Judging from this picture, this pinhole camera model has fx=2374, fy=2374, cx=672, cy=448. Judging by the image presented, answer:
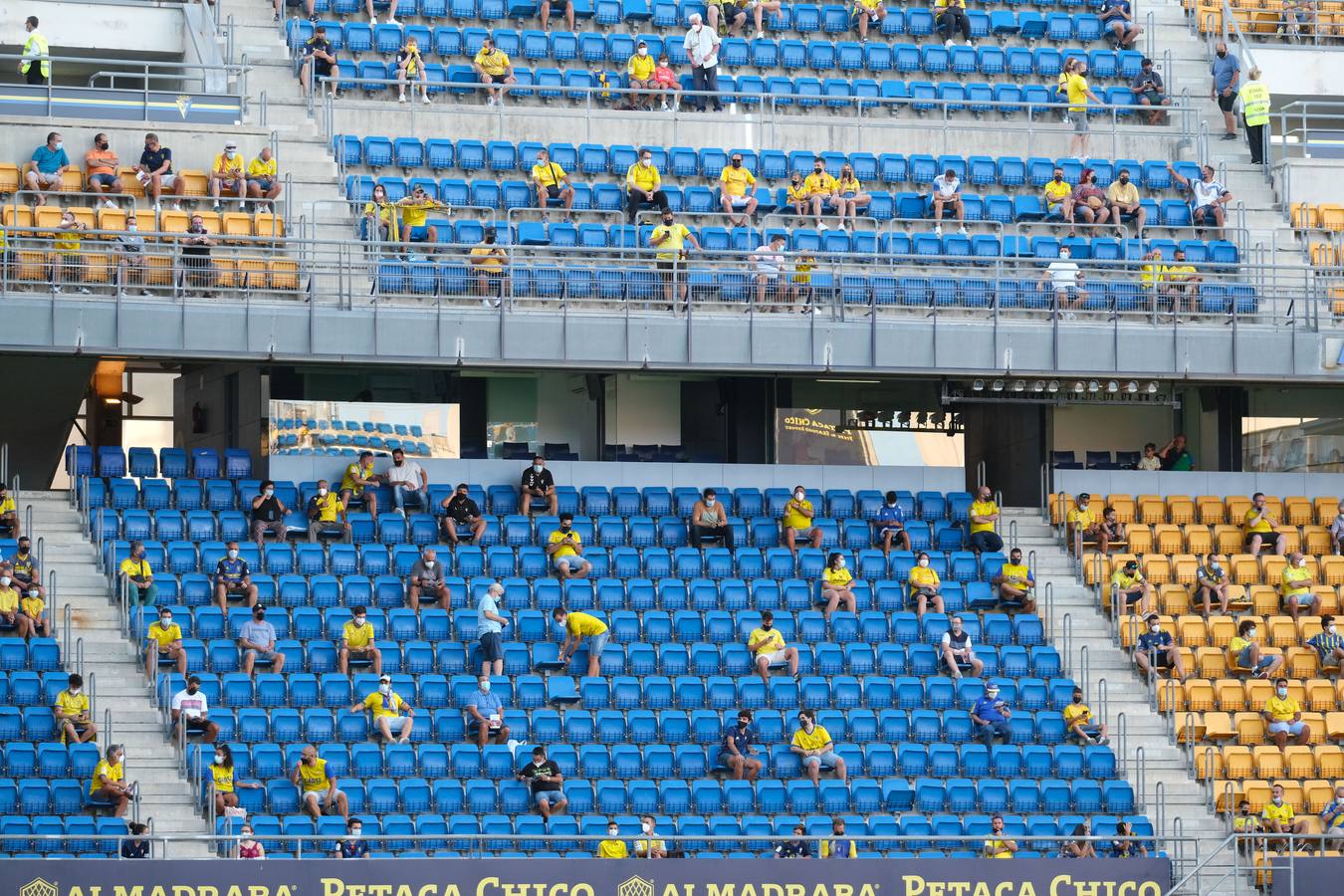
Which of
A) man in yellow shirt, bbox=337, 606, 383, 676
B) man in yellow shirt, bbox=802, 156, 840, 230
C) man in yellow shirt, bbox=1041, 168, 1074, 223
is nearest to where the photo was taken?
man in yellow shirt, bbox=337, 606, 383, 676

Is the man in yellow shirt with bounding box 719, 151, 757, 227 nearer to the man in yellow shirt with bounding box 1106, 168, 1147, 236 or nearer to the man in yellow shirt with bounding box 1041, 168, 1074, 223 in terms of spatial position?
the man in yellow shirt with bounding box 1041, 168, 1074, 223

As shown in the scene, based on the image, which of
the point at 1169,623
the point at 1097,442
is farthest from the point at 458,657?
the point at 1097,442

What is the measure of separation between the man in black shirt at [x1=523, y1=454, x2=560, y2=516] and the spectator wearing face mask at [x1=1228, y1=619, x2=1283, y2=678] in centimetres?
799

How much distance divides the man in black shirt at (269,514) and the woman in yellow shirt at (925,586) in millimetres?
7181

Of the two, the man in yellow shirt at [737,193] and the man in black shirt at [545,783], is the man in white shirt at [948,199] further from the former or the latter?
the man in black shirt at [545,783]

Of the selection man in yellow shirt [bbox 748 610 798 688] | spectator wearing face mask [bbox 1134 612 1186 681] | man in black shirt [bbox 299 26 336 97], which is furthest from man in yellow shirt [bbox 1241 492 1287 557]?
man in black shirt [bbox 299 26 336 97]

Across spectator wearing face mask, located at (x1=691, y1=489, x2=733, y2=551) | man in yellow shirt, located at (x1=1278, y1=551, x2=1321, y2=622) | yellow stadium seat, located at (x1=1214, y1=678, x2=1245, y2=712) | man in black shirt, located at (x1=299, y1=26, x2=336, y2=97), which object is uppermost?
man in black shirt, located at (x1=299, y1=26, x2=336, y2=97)

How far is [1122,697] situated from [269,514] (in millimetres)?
9765

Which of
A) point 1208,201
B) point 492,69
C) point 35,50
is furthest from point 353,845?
point 1208,201

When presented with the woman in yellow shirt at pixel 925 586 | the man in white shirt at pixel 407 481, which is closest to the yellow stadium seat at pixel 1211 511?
the woman in yellow shirt at pixel 925 586

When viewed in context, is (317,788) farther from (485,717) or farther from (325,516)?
(325,516)

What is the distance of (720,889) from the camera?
845 inches

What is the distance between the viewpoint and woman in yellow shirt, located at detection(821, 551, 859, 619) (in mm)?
26656

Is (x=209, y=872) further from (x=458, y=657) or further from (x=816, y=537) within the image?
(x=816, y=537)
